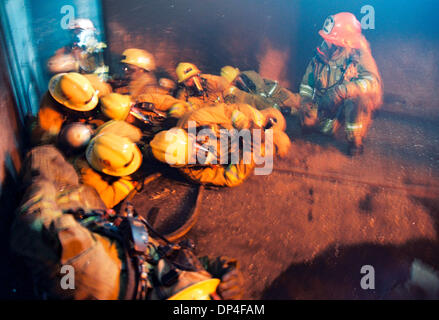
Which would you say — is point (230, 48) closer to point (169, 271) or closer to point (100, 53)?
point (100, 53)

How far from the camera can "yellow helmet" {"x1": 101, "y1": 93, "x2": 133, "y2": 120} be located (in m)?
3.55

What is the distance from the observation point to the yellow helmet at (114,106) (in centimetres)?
355

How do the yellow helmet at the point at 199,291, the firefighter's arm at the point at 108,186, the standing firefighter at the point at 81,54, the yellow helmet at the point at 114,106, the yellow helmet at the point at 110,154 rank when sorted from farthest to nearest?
1. the standing firefighter at the point at 81,54
2. the yellow helmet at the point at 114,106
3. the firefighter's arm at the point at 108,186
4. the yellow helmet at the point at 110,154
5. the yellow helmet at the point at 199,291

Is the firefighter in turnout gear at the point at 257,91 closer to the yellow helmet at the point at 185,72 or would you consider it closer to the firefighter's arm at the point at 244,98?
the firefighter's arm at the point at 244,98

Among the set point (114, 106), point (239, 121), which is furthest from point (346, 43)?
point (114, 106)

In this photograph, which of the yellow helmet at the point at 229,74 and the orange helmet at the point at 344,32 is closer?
the orange helmet at the point at 344,32

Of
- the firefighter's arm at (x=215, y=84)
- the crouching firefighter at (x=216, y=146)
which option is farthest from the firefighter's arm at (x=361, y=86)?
the firefighter's arm at (x=215, y=84)

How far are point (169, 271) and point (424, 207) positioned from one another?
371cm

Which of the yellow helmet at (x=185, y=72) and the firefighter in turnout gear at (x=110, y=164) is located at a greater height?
the yellow helmet at (x=185, y=72)

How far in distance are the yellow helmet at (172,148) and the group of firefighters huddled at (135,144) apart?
0.01 metres

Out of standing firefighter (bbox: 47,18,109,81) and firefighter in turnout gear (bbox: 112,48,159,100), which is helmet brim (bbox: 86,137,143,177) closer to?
firefighter in turnout gear (bbox: 112,48,159,100)

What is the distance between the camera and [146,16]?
5.98m

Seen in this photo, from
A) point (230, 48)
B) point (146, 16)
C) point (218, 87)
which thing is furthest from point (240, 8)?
point (218, 87)

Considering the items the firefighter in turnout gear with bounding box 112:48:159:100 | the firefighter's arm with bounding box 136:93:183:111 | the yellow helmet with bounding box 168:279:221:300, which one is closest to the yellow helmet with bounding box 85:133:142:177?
the firefighter's arm with bounding box 136:93:183:111
